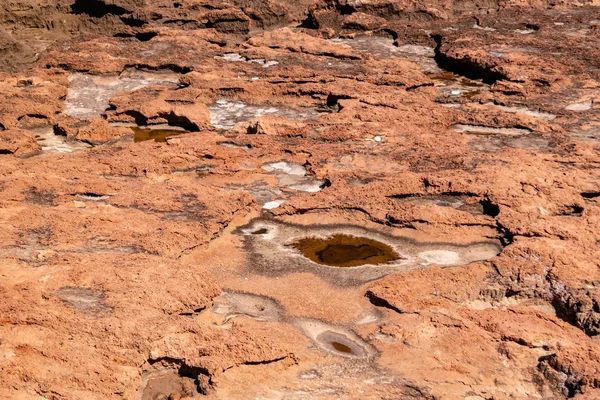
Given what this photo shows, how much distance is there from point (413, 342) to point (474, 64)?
4408mm

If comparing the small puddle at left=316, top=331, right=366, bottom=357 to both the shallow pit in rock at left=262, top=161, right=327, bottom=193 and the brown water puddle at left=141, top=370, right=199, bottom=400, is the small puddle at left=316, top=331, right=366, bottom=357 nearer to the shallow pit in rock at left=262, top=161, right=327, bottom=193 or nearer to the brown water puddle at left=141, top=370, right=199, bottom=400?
the brown water puddle at left=141, top=370, right=199, bottom=400

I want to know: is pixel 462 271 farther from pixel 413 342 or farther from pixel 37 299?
pixel 37 299

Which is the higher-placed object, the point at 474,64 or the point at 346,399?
the point at 474,64

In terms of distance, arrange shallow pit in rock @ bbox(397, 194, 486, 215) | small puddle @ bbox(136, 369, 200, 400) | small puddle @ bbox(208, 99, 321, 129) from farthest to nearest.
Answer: small puddle @ bbox(208, 99, 321, 129) < shallow pit in rock @ bbox(397, 194, 486, 215) < small puddle @ bbox(136, 369, 200, 400)

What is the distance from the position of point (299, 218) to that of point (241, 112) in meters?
2.04

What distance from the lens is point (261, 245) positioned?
13.4ft

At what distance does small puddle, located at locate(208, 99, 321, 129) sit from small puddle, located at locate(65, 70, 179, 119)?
687 mm

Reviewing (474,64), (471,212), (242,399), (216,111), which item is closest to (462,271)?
(471,212)

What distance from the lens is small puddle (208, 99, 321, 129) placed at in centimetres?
603

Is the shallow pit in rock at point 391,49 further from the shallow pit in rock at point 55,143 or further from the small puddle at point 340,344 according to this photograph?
the small puddle at point 340,344

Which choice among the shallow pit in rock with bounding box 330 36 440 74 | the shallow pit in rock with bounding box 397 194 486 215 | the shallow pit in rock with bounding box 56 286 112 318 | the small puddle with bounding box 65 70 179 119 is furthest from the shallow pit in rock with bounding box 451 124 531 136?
the shallow pit in rock with bounding box 56 286 112 318

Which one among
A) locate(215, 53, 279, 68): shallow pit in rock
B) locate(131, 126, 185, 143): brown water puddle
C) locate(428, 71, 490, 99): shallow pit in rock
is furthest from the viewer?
locate(215, 53, 279, 68): shallow pit in rock

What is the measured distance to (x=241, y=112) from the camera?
6211mm

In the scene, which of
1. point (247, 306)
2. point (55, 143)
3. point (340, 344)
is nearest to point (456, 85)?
point (55, 143)
